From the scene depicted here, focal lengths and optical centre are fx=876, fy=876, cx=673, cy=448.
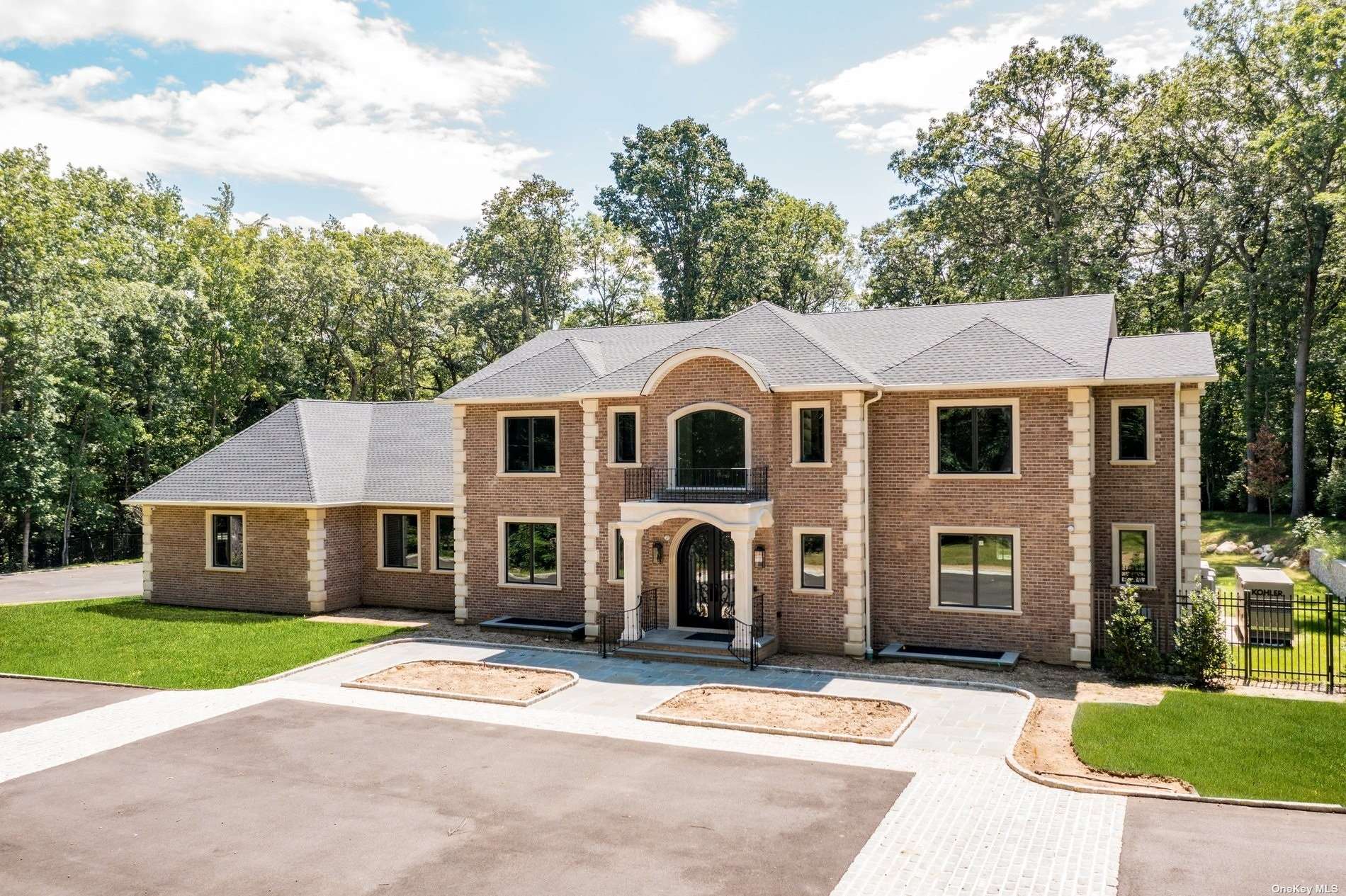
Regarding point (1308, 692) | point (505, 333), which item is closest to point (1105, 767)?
point (1308, 692)

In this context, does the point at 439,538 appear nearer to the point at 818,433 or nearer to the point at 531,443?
the point at 531,443

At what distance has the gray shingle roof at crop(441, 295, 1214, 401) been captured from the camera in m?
17.3

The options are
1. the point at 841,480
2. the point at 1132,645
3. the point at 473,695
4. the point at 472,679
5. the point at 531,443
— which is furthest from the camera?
the point at 531,443

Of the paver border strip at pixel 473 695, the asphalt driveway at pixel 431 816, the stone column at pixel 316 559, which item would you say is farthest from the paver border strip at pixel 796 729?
the stone column at pixel 316 559

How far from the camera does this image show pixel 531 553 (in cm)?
2130

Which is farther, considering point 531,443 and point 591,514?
point 531,443

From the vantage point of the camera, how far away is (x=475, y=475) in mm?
21688

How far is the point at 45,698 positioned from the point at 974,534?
17.3m

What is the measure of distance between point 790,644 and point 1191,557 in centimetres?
783

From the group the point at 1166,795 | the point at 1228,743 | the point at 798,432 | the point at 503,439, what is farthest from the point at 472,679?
the point at 1228,743

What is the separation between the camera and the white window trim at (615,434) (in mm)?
19484

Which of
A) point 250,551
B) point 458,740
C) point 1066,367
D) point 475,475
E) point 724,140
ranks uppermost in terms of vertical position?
point 724,140

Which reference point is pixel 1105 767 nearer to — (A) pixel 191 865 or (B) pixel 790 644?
(B) pixel 790 644

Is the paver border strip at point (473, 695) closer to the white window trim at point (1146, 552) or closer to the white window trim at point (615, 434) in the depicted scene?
the white window trim at point (615, 434)
